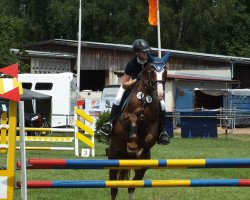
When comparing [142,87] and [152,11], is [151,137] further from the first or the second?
[152,11]

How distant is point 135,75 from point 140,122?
901 millimetres

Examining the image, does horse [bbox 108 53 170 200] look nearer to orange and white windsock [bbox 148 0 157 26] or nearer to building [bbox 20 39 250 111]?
orange and white windsock [bbox 148 0 157 26]

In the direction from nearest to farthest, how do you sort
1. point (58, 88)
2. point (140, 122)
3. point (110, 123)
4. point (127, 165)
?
point (127, 165) < point (140, 122) < point (110, 123) < point (58, 88)

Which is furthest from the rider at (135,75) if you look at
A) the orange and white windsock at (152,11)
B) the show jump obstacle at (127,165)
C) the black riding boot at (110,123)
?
the orange and white windsock at (152,11)

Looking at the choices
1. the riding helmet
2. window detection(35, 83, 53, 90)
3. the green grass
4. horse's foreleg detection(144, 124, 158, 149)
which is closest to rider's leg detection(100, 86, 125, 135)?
horse's foreleg detection(144, 124, 158, 149)

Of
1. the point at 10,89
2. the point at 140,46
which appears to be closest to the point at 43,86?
the point at 140,46

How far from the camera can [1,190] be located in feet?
23.5

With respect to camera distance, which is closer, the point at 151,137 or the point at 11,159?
the point at 11,159

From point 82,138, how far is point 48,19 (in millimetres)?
50094

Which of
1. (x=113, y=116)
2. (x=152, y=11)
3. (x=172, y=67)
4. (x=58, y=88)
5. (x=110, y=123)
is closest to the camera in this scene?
(x=110, y=123)

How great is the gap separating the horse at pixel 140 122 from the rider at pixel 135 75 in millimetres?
117

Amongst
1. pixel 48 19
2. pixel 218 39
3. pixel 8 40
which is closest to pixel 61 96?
pixel 8 40

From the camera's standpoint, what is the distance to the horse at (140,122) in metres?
10.4

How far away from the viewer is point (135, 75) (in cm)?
1116
